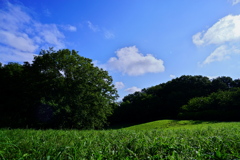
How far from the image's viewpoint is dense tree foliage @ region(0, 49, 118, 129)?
21.7m

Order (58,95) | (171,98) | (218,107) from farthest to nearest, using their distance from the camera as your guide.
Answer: (171,98), (218,107), (58,95)

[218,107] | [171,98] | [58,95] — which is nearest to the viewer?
[58,95]

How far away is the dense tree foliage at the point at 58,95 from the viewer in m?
A: 21.7

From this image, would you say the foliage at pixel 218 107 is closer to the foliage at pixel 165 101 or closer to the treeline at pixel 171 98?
the treeline at pixel 171 98

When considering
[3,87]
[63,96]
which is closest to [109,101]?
[63,96]

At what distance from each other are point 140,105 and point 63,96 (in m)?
48.1

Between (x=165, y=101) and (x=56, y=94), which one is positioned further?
(x=165, y=101)

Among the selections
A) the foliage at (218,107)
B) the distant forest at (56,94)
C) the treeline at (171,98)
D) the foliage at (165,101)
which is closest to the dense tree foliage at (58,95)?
the distant forest at (56,94)

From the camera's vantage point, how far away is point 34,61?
82.0 ft

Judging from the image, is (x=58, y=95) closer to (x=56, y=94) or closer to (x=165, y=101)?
(x=56, y=94)

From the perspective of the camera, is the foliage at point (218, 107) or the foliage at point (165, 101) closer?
the foliage at point (218, 107)

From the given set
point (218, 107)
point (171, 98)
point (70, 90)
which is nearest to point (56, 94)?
point (70, 90)

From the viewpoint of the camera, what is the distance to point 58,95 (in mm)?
21719

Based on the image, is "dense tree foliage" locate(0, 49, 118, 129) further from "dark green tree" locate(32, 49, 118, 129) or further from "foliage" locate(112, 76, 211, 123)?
"foliage" locate(112, 76, 211, 123)
